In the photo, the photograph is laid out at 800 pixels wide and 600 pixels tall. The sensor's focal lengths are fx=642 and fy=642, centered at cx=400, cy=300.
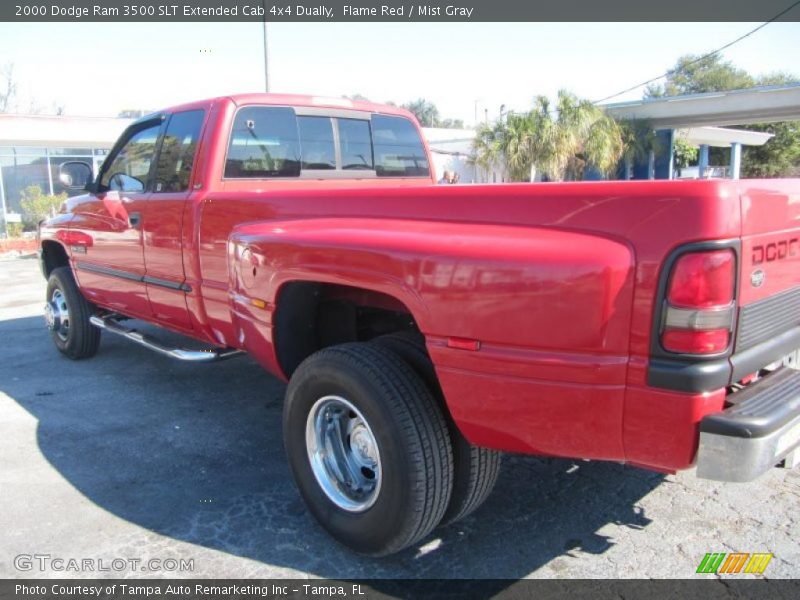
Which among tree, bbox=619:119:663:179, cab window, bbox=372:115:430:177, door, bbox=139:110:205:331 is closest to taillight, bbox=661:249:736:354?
door, bbox=139:110:205:331

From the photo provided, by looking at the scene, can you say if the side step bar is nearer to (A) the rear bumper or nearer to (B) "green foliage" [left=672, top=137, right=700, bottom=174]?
(A) the rear bumper

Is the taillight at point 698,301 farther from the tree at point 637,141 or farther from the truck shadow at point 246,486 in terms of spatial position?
the tree at point 637,141

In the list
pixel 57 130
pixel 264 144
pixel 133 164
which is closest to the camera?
pixel 264 144

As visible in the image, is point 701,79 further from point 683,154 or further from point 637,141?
point 637,141

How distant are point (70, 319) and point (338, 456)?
380cm

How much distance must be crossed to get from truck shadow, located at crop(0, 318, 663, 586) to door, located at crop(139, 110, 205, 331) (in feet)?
2.49

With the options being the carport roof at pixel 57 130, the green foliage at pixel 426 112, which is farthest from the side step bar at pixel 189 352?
the green foliage at pixel 426 112

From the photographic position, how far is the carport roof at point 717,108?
1848cm

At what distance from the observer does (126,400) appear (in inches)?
188

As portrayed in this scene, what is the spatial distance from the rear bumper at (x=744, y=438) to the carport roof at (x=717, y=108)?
63.5 feet

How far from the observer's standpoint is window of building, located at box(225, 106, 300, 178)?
394 cm

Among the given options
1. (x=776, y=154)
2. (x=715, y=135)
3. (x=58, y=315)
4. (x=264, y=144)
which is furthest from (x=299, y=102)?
(x=776, y=154)

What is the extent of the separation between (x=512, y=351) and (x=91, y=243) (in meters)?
4.07

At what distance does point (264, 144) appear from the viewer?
4078 millimetres
